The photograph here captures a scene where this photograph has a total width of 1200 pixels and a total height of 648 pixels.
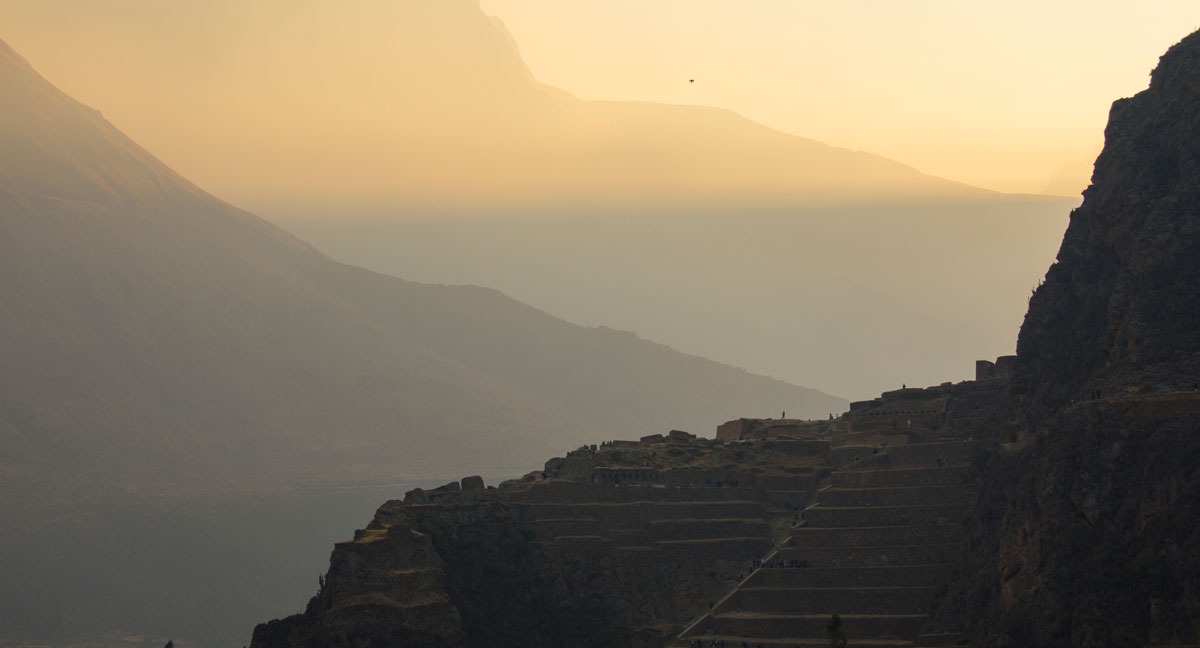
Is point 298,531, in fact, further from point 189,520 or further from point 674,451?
point 674,451

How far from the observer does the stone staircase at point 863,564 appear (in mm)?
84438

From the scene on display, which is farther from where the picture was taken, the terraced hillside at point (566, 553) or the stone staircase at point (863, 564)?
the stone staircase at point (863, 564)

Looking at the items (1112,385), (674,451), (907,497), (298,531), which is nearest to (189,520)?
(298,531)

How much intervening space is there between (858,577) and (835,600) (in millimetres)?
1787

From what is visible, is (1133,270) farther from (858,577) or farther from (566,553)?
(566,553)

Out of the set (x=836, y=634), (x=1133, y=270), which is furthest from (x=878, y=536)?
(x=1133, y=270)

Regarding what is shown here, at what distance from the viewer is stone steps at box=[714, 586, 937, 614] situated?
278 ft

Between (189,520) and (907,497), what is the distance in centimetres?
10938

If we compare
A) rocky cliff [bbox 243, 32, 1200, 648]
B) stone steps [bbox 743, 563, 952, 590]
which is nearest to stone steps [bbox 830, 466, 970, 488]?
rocky cliff [bbox 243, 32, 1200, 648]

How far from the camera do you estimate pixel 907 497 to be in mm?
91375

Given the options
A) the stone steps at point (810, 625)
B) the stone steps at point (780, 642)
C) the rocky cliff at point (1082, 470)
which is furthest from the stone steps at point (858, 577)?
the stone steps at point (780, 642)

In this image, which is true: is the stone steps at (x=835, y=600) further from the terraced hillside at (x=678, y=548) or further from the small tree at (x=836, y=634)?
the small tree at (x=836, y=634)

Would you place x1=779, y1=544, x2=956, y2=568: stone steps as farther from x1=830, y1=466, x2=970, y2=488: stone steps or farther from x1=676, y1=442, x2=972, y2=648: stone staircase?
x1=830, y1=466, x2=970, y2=488: stone steps

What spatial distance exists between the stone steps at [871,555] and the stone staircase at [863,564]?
0.15 ft
